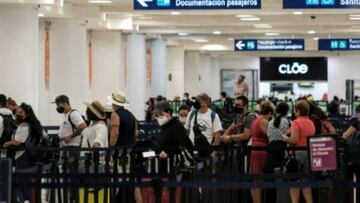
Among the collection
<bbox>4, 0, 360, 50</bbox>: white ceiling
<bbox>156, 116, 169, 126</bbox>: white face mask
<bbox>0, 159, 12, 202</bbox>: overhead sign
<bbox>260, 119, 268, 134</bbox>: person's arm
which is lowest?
<bbox>0, 159, 12, 202</bbox>: overhead sign

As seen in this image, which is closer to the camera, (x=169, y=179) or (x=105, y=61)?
(x=169, y=179)

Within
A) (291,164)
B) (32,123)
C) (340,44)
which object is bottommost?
(291,164)

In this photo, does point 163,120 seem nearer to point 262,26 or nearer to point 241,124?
point 241,124

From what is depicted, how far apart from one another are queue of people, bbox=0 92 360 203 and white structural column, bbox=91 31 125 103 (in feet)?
51.7

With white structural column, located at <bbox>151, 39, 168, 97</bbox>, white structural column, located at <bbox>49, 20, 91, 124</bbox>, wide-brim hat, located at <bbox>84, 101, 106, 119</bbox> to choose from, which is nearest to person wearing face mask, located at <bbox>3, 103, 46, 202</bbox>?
wide-brim hat, located at <bbox>84, 101, 106, 119</bbox>

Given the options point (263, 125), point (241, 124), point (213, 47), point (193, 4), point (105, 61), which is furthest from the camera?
point (213, 47)

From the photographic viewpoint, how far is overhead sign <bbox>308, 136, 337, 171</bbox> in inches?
344

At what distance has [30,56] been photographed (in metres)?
19.8

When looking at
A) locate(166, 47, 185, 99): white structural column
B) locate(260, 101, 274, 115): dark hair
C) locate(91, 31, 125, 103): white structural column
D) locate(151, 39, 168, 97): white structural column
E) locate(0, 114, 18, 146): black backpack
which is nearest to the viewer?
locate(260, 101, 274, 115): dark hair

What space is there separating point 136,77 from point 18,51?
42.6 ft

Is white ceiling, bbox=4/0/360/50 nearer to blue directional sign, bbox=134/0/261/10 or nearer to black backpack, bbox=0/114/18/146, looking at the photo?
blue directional sign, bbox=134/0/261/10

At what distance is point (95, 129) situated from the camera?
12273mm

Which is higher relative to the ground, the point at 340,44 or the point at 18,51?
the point at 340,44

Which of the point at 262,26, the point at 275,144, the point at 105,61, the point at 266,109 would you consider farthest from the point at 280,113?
the point at 262,26
